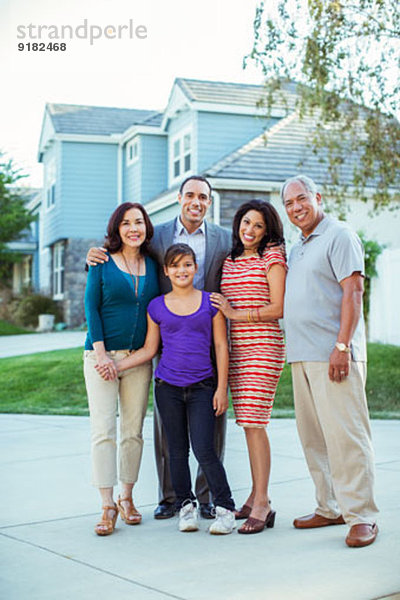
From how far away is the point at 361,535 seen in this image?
14.2ft

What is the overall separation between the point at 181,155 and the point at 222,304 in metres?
18.0

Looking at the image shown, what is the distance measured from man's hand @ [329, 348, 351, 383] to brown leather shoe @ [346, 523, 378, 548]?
0.77 m

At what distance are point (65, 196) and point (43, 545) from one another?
72.2 feet

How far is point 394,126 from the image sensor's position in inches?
476

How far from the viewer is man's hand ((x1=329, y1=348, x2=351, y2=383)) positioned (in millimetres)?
4422

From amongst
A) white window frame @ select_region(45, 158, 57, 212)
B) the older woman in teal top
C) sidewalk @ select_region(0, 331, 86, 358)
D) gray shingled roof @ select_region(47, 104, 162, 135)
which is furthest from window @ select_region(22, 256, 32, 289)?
the older woman in teal top

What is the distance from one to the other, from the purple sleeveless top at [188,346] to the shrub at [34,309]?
2193 centimetres

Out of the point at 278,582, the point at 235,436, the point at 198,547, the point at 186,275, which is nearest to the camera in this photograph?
the point at 278,582

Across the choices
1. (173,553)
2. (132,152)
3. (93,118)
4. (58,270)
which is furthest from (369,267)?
(93,118)

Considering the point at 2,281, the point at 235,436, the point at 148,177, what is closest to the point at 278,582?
the point at 235,436

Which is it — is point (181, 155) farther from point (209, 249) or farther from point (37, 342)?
point (209, 249)

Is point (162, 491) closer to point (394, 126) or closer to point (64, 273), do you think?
point (394, 126)

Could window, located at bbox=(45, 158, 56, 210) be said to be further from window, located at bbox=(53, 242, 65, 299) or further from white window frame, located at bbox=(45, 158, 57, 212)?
window, located at bbox=(53, 242, 65, 299)

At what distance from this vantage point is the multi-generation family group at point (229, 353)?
177 inches
